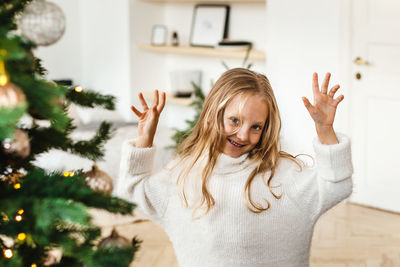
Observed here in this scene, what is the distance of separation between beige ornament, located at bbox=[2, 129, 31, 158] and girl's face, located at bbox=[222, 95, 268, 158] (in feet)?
2.56

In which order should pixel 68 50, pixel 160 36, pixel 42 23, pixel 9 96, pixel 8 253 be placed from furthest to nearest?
1. pixel 68 50
2. pixel 160 36
3. pixel 42 23
4. pixel 8 253
5. pixel 9 96

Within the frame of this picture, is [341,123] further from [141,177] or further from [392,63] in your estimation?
[141,177]

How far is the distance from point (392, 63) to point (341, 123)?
0.57 meters

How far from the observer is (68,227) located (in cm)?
81

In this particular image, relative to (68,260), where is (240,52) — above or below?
above

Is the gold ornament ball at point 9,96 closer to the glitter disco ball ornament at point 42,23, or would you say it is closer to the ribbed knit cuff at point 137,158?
the ribbed knit cuff at point 137,158

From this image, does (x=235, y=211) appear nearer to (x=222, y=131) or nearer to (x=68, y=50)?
(x=222, y=131)

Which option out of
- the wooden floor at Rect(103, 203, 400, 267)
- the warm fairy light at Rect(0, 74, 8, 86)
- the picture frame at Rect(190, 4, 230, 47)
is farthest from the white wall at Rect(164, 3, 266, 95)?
the warm fairy light at Rect(0, 74, 8, 86)

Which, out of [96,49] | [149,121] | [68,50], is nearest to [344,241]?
[149,121]

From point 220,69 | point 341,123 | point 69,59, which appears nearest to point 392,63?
point 341,123

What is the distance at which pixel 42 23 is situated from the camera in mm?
4449

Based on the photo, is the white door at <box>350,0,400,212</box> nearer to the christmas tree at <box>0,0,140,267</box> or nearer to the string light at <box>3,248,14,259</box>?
the christmas tree at <box>0,0,140,267</box>

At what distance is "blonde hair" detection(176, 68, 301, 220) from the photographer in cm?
155

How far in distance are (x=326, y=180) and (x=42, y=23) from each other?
3531 millimetres
